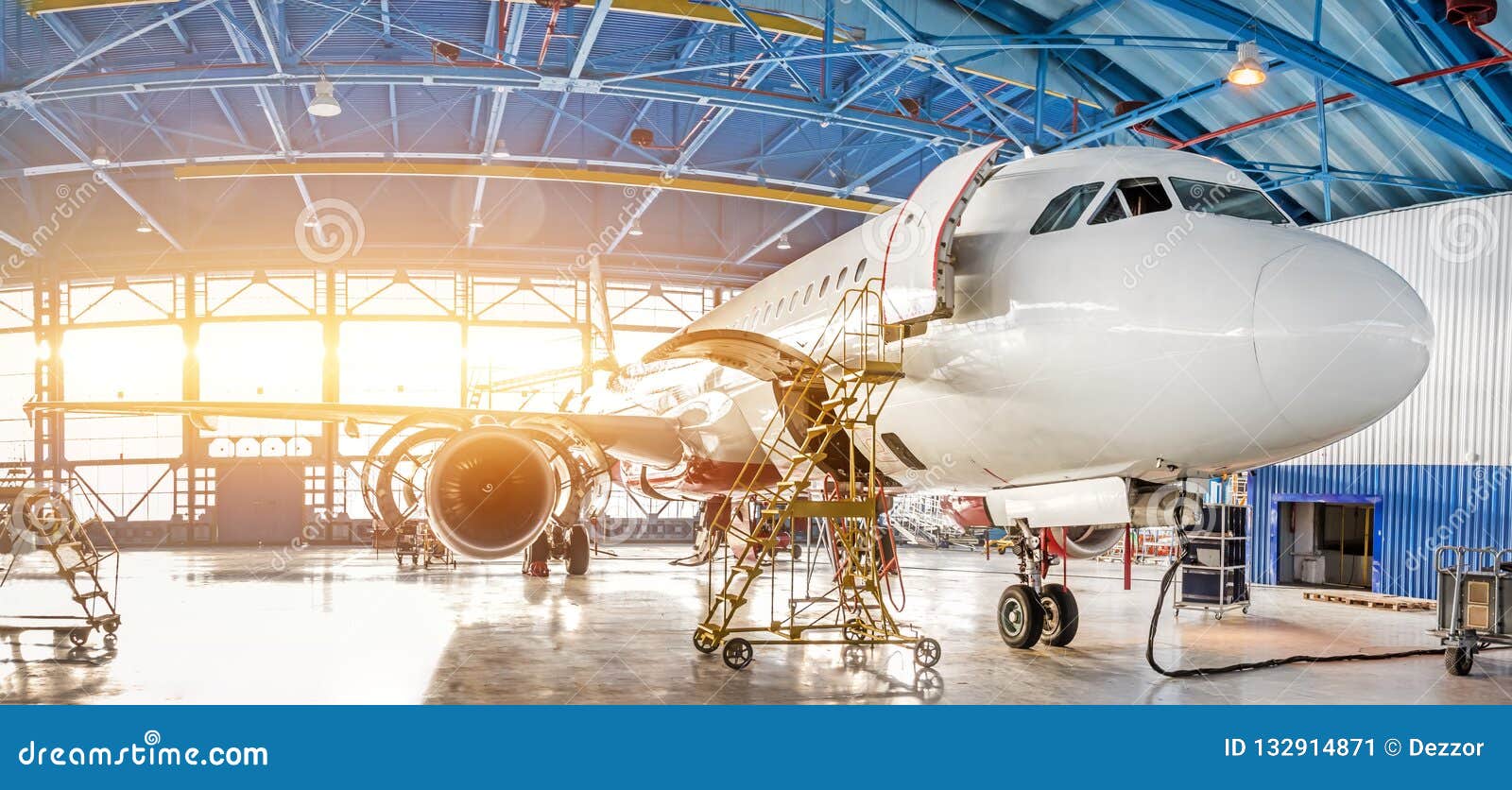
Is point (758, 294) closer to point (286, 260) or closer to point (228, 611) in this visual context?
point (228, 611)

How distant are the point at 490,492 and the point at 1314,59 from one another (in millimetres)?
12109

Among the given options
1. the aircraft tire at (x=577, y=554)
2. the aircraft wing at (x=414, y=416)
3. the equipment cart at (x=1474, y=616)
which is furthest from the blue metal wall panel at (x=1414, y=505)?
the aircraft tire at (x=577, y=554)

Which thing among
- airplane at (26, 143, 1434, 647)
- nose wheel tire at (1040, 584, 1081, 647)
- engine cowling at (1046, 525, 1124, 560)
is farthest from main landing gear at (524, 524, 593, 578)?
nose wheel tire at (1040, 584, 1081, 647)

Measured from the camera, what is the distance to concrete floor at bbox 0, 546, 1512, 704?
7680 mm

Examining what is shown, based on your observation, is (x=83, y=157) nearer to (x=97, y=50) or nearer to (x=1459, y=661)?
(x=97, y=50)

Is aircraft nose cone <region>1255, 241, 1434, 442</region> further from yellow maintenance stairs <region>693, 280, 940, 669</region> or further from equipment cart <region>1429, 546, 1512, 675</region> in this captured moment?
equipment cart <region>1429, 546, 1512, 675</region>

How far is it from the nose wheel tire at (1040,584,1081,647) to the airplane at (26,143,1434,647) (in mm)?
18

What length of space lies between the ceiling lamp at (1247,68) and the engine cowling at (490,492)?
892 centimetres

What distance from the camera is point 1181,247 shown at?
21.9ft

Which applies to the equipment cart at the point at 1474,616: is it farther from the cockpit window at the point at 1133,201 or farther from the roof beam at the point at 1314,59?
the roof beam at the point at 1314,59

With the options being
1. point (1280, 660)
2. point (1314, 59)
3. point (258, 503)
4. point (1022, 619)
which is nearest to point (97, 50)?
point (1022, 619)

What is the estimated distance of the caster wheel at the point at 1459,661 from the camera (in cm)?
977

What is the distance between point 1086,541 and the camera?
1154cm
